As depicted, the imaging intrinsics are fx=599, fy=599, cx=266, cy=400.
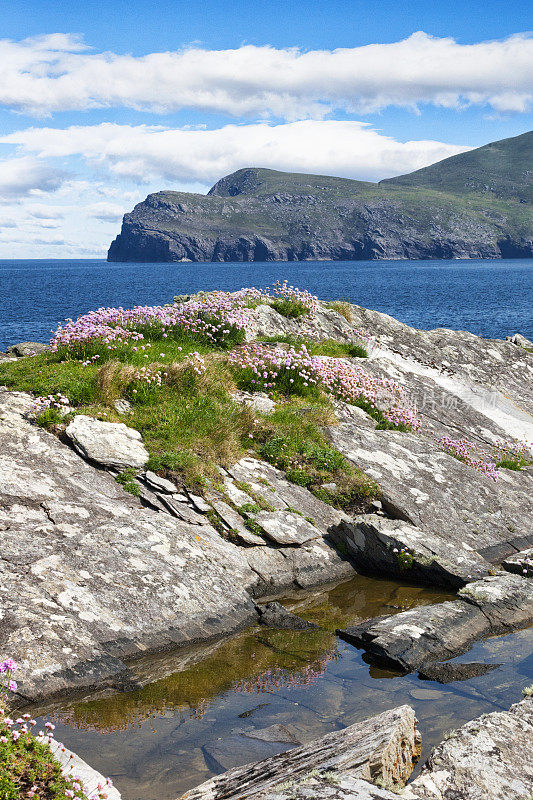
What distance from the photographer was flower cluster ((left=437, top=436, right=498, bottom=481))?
A: 13734 mm

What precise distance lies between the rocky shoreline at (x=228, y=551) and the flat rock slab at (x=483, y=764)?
1.2 inches

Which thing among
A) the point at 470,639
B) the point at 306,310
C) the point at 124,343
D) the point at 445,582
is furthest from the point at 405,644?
the point at 306,310

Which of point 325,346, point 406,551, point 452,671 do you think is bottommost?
point 452,671

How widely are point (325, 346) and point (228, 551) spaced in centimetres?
904

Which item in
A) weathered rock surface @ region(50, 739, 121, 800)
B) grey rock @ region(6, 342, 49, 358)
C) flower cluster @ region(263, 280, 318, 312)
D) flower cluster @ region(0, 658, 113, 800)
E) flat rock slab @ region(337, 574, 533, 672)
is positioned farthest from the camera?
flower cluster @ region(263, 280, 318, 312)

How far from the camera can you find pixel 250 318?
1752 cm

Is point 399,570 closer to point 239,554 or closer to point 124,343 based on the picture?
point 239,554

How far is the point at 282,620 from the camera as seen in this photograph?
8688 mm

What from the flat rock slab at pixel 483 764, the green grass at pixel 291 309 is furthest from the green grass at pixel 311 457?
the green grass at pixel 291 309

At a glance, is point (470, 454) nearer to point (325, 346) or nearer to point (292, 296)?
point (325, 346)

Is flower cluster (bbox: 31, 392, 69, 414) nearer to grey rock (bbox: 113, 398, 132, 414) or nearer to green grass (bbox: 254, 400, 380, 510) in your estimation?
grey rock (bbox: 113, 398, 132, 414)

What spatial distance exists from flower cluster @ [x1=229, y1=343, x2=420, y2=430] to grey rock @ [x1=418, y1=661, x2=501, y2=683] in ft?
24.5

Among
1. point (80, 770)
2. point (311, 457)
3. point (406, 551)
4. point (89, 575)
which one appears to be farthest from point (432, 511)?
point (80, 770)

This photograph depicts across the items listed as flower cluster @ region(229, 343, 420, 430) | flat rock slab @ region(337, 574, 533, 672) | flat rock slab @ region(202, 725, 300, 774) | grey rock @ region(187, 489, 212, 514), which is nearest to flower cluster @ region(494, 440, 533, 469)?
flower cluster @ region(229, 343, 420, 430)
